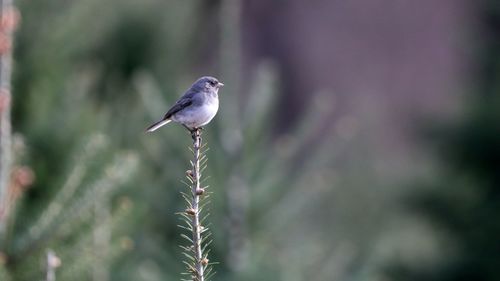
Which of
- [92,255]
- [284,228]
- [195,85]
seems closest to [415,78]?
[284,228]

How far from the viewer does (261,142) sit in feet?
26.4

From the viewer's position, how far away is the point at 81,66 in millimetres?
10570

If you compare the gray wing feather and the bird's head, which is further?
the bird's head

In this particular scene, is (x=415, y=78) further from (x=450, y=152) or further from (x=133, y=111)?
(x=133, y=111)

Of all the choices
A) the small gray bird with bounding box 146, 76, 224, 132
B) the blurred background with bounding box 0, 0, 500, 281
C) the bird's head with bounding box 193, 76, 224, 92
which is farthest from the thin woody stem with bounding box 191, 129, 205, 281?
the bird's head with bounding box 193, 76, 224, 92

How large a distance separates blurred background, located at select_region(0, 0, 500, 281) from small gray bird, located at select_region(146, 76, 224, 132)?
462 mm

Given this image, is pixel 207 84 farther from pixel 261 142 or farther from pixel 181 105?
pixel 261 142

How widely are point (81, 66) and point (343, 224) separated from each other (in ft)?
18.9

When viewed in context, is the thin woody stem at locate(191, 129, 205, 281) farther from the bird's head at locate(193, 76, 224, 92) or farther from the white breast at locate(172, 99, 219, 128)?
the bird's head at locate(193, 76, 224, 92)

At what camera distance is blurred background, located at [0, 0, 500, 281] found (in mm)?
5129

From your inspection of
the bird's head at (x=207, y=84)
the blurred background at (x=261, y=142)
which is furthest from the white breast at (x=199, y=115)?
the blurred background at (x=261, y=142)

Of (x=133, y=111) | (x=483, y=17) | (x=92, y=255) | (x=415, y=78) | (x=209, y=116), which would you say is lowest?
(x=92, y=255)

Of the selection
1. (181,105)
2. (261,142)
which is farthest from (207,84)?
(261,142)

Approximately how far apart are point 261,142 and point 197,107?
242 centimetres
